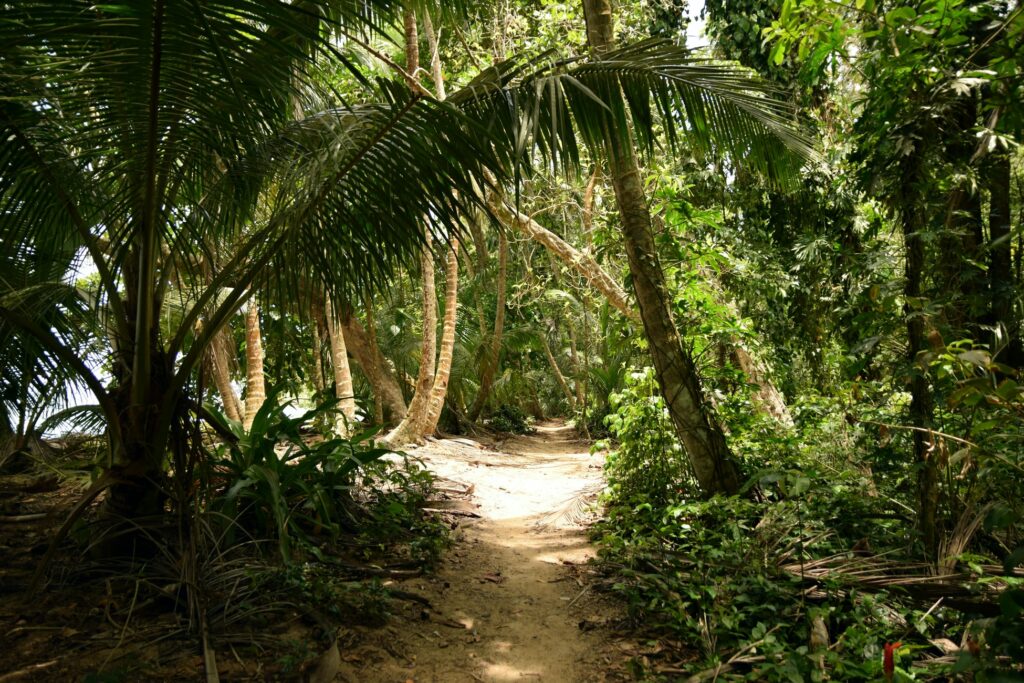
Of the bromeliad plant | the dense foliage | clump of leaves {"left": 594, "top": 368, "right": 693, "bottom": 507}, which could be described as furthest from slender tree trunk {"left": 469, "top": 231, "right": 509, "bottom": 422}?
the bromeliad plant

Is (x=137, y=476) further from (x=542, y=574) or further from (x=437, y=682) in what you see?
(x=542, y=574)

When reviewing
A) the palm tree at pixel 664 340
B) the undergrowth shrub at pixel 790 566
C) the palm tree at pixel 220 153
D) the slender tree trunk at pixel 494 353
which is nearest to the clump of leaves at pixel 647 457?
the undergrowth shrub at pixel 790 566

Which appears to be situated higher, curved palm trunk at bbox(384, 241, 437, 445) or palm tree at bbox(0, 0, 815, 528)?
palm tree at bbox(0, 0, 815, 528)

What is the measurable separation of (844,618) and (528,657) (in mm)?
1539

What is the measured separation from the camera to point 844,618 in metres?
3.26

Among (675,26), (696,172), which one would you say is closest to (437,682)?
(696,172)

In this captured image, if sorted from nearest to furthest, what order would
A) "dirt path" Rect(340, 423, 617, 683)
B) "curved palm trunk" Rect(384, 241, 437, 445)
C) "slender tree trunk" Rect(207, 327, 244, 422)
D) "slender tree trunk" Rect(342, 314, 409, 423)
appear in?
"dirt path" Rect(340, 423, 617, 683) → "slender tree trunk" Rect(207, 327, 244, 422) → "curved palm trunk" Rect(384, 241, 437, 445) → "slender tree trunk" Rect(342, 314, 409, 423)

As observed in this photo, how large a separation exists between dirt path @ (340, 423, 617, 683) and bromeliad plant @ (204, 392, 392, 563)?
0.76 meters

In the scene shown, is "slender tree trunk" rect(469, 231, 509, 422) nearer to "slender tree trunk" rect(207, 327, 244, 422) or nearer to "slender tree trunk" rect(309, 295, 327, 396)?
"slender tree trunk" rect(309, 295, 327, 396)

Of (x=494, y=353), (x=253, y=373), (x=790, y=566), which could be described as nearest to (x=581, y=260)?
(x=253, y=373)

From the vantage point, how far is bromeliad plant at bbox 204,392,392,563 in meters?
3.93

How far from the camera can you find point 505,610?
4113mm

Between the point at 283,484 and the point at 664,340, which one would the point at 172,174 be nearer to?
the point at 283,484

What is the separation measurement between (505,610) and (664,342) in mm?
2168
